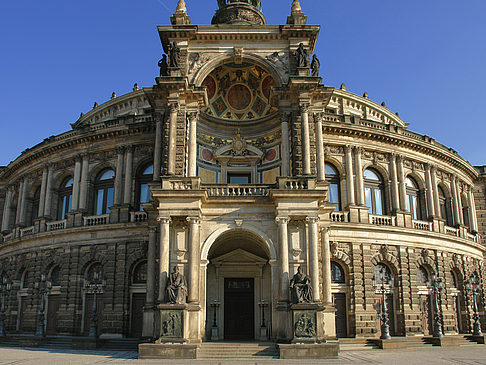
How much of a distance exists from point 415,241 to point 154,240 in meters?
18.4

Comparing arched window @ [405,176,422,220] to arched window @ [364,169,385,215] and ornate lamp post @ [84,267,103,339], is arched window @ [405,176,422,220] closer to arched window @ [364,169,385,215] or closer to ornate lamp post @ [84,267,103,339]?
arched window @ [364,169,385,215]

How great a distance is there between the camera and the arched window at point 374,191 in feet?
109

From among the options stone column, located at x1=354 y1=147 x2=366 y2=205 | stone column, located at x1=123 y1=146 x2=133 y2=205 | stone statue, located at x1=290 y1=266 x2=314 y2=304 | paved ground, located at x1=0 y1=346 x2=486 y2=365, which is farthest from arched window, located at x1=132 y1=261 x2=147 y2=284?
stone column, located at x1=354 y1=147 x2=366 y2=205

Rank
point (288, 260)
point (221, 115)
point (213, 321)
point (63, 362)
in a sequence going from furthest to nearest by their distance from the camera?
1. point (221, 115)
2. point (213, 321)
3. point (288, 260)
4. point (63, 362)

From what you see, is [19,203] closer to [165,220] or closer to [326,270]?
[165,220]

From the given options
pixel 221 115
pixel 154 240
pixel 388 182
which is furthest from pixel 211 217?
pixel 388 182

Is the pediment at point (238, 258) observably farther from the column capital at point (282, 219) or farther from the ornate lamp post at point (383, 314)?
the ornate lamp post at point (383, 314)

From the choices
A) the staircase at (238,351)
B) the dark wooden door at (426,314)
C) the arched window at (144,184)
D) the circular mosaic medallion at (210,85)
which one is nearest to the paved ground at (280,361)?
the staircase at (238,351)

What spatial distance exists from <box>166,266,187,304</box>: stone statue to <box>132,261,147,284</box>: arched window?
9213 millimetres

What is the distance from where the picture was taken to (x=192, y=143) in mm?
26406

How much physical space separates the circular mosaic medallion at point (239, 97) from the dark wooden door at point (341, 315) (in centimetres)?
1390

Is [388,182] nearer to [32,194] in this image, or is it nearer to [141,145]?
[141,145]

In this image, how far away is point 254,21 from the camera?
33.8 metres

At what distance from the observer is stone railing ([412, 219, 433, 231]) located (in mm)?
33469
